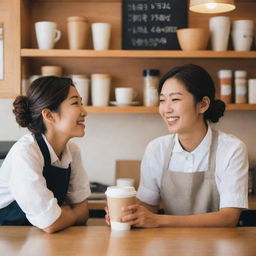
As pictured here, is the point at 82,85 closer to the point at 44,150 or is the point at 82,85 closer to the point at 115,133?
the point at 115,133

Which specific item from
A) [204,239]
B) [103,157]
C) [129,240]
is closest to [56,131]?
[129,240]

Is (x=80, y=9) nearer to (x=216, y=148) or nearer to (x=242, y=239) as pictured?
(x=216, y=148)

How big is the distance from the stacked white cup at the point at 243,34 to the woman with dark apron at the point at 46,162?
1.35 meters

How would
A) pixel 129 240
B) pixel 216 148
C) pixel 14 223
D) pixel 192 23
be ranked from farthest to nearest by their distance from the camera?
pixel 192 23 < pixel 216 148 < pixel 14 223 < pixel 129 240

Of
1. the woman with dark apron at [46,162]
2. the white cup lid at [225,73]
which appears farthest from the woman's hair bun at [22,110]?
the white cup lid at [225,73]

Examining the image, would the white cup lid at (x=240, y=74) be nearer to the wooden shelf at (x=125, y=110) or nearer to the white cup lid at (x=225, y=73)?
the white cup lid at (x=225, y=73)

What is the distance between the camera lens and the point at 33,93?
1.85 meters

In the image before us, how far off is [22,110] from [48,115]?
10 centimetres

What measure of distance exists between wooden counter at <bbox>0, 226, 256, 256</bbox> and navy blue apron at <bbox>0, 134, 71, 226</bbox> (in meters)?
0.14

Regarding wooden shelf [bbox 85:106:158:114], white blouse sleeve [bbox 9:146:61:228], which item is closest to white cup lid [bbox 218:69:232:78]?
wooden shelf [bbox 85:106:158:114]

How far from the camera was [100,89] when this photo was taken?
294cm

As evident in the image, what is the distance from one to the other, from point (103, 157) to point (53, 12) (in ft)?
3.28

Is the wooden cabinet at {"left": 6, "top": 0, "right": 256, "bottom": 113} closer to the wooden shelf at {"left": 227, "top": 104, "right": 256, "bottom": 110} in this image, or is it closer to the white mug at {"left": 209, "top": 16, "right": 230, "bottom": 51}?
the white mug at {"left": 209, "top": 16, "right": 230, "bottom": 51}

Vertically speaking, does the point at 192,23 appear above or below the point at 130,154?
above
